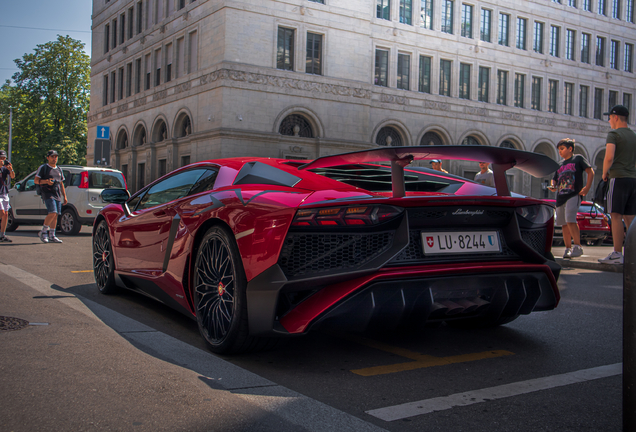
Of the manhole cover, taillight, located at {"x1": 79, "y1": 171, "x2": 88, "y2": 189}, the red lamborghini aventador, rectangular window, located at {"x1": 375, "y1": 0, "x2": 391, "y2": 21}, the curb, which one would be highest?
rectangular window, located at {"x1": 375, "y1": 0, "x2": 391, "y2": 21}

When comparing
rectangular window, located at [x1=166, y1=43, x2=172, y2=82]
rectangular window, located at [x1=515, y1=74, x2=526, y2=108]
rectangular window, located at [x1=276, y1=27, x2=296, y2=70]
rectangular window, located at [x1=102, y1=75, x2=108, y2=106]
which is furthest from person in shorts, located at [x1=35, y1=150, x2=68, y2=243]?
rectangular window, located at [x1=515, y1=74, x2=526, y2=108]

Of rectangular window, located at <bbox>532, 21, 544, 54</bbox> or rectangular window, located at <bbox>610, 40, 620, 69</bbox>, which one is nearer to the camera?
rectangular window, located at <bbox>532, 21, 544, 54</bbox>

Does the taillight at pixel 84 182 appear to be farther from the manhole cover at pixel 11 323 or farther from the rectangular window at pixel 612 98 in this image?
the rectangular window at pixel 612 98

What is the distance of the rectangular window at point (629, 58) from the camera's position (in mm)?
44375

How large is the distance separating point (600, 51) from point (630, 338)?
4662 centimetres

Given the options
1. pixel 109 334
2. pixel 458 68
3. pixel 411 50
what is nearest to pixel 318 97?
pixel 411 50

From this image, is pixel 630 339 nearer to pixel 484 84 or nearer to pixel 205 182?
pixel 205 182

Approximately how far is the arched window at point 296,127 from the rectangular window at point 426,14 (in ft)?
32.8

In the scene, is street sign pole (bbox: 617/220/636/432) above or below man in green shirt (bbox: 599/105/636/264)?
below

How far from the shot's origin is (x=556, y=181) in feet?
33.0

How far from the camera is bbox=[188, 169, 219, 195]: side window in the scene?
13.8 ft

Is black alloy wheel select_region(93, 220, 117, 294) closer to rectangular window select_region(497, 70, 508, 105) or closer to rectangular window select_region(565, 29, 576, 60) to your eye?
rectangular window select_region(497, 70, 508, 105)

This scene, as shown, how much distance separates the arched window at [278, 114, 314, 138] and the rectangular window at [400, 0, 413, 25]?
9003mm

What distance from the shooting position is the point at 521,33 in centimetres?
3928
